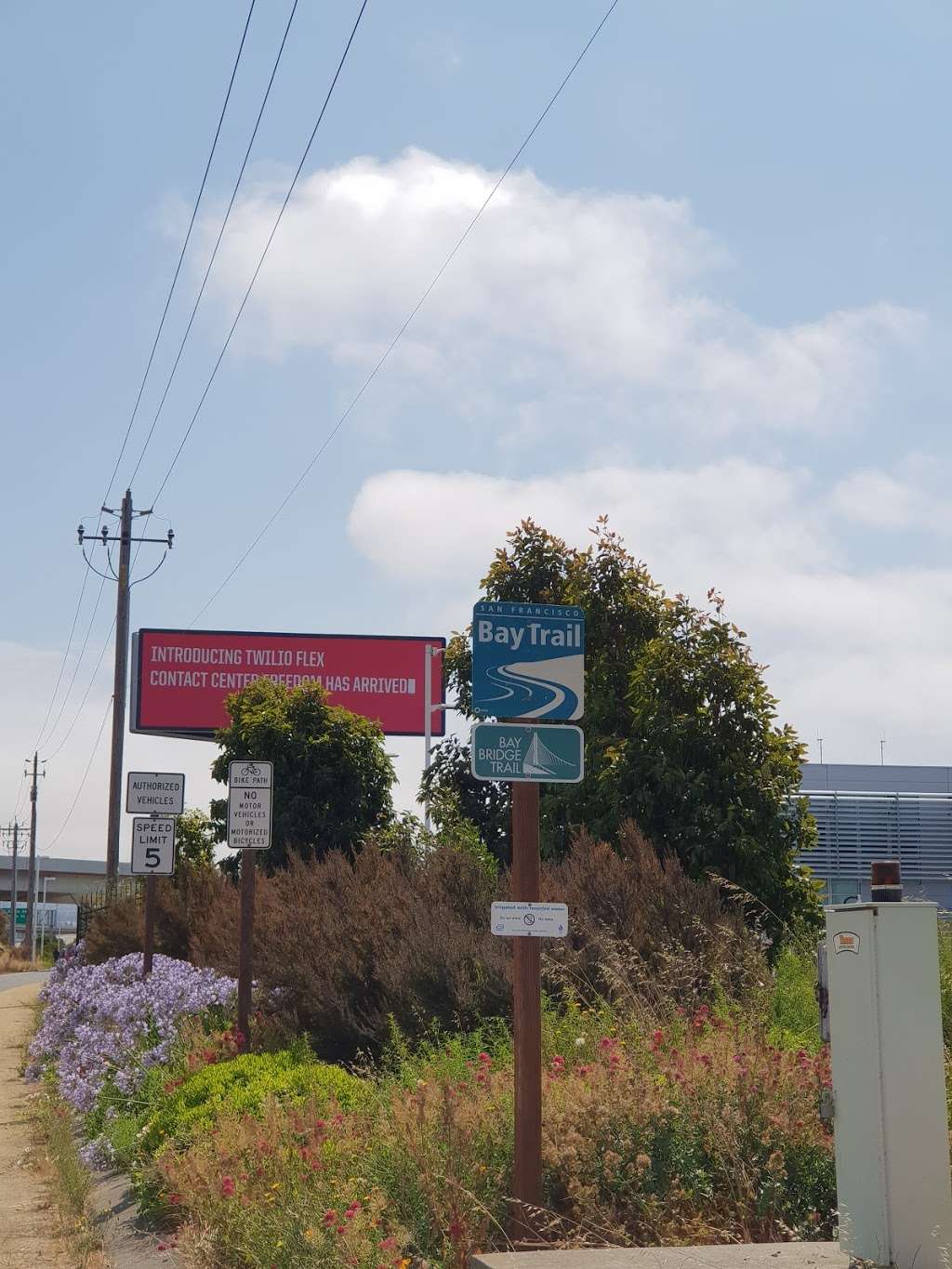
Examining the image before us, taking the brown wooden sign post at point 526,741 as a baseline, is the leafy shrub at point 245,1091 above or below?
below

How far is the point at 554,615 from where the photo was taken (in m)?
7.26

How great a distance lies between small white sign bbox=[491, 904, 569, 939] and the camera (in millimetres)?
6715

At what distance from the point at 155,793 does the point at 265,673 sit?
20.1m

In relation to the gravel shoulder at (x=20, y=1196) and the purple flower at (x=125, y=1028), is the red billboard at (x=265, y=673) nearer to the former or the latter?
the gravel shoulder at (x=20, y=1196)

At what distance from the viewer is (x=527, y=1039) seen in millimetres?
6770

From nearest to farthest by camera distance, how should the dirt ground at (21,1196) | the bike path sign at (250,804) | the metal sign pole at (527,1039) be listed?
the metal sign pole at (527,1039) → the dirt ground at (21,1196) → the bike path sign at (250,804)

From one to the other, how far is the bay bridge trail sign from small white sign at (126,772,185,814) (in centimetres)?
1037

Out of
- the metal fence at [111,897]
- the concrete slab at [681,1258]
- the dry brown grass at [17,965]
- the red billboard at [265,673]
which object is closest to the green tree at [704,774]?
the concrete slab at [681,1258]

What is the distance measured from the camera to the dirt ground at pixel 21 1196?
8.49 metres

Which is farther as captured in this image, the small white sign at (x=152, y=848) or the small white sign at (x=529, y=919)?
the small white sign at (x=152, y=848)

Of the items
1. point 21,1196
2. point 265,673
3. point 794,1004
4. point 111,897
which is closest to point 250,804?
point 21,1196

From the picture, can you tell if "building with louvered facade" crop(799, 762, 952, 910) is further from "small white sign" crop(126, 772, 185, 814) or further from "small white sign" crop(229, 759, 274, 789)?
"small white sign" crop(229, 759, 274, 789)

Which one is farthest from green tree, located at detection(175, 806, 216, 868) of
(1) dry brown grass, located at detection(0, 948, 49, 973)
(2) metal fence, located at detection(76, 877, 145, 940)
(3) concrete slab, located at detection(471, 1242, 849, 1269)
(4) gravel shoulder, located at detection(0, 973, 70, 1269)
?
(1) dry brown grass, located at detection(0, 948, 49, 973)

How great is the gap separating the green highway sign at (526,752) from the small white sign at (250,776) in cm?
613
